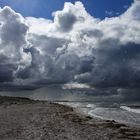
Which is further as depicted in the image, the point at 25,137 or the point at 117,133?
the point at 117,133

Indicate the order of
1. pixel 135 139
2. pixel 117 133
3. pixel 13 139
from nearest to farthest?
pixel 13 139 < pixel 135 139 < pixel 117 133

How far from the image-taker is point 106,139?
2633 centimetres

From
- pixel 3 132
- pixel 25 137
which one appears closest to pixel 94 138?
pixel 25 137

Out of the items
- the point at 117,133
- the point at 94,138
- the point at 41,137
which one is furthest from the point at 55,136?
the point at 117,133

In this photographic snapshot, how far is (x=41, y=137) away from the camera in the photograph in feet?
87.9

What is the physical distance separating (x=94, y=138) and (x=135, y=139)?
10.1 ft

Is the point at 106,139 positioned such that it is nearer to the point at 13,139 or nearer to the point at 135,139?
the point at 135,139

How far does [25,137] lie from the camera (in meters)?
26.5

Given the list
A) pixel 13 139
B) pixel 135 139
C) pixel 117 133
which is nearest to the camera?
pixel 13 139

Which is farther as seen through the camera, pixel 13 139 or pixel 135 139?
pixel 135 139

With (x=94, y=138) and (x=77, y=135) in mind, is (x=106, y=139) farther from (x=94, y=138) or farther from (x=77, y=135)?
(x=77, y=135)

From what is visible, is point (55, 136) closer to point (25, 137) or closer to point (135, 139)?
point (25, 137)

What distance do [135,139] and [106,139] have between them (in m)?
2.41

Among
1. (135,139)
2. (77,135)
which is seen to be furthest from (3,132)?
Result: (135,139)
